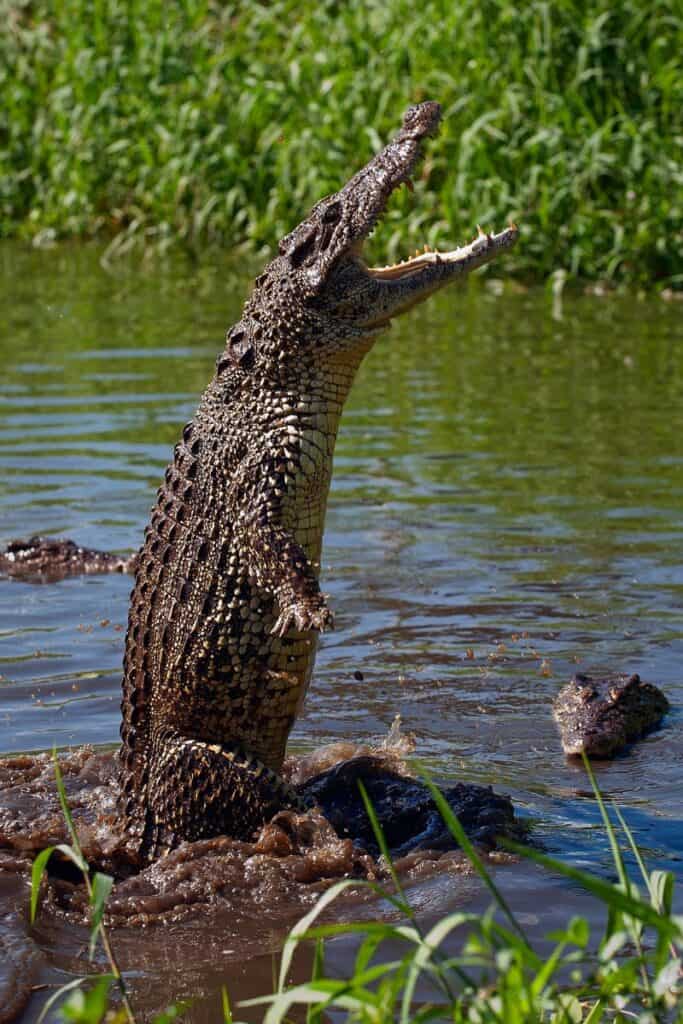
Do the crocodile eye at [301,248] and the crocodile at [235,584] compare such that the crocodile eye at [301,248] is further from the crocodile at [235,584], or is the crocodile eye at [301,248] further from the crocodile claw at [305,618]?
the crocodile claw at [305,618]

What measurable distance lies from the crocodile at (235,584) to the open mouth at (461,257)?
0.26m

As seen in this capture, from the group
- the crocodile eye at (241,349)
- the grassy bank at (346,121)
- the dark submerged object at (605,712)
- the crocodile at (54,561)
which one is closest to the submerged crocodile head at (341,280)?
the crocodile eye at (241,349)

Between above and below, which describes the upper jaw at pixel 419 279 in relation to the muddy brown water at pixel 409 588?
above

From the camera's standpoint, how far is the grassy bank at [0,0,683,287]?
13.8 meters

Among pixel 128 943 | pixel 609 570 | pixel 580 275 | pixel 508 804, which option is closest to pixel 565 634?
pixel 609 570

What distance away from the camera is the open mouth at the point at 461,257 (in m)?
5.23

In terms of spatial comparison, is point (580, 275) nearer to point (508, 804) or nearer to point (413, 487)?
point (413, 487)

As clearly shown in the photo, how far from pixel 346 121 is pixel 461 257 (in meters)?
10.2

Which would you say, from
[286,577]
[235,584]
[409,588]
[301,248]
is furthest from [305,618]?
[409,588]

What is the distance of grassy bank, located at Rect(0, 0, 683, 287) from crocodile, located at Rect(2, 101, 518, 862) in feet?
29.3

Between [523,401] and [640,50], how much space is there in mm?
4740

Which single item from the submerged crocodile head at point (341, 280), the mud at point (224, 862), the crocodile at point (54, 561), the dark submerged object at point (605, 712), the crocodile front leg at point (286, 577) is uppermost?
the submerged crocodile head at point (341, 280)

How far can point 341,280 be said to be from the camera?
5191 mm

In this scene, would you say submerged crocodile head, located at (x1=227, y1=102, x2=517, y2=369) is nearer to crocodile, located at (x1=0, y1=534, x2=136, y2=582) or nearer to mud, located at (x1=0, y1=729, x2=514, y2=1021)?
mud, located at (x1=0, y1=729, x2=514, y2=1021)
